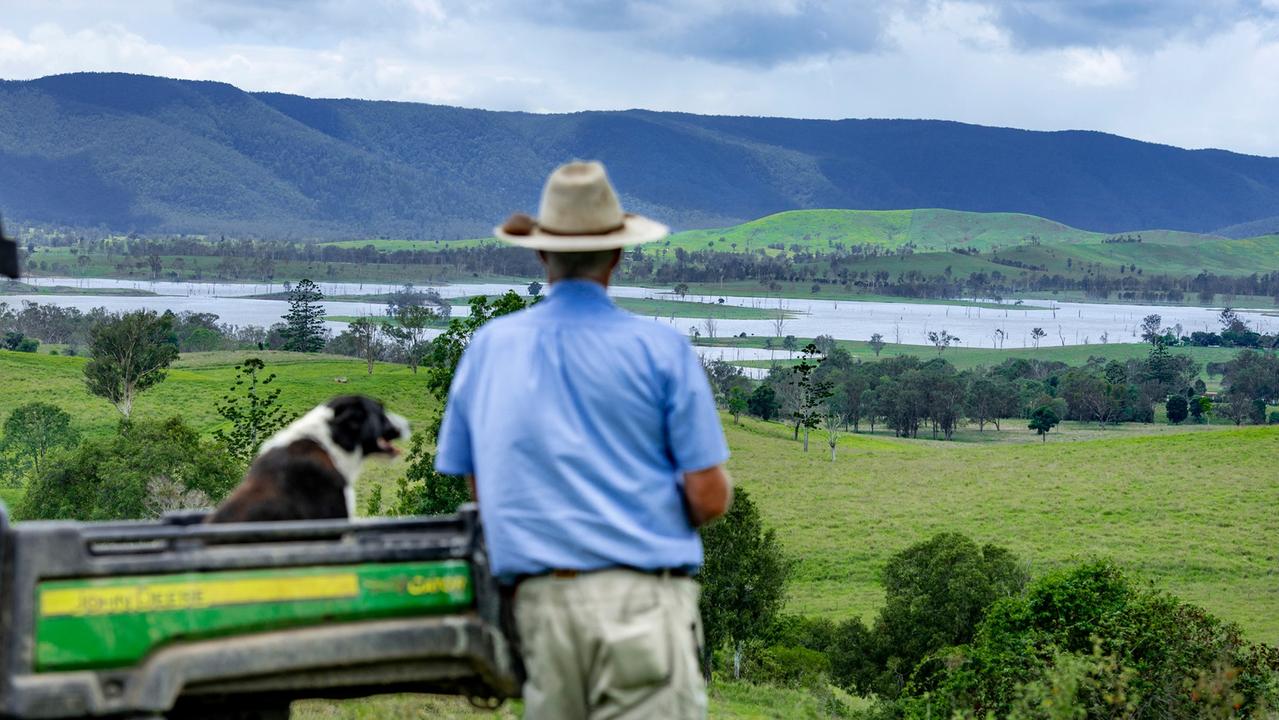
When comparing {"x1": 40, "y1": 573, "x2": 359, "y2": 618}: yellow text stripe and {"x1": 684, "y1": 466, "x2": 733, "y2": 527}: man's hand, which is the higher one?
{"x1": 684, "y1": 466, "x2": 733, "y2": 527}: man's hand

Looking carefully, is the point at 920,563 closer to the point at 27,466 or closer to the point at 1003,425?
the point at 27,466

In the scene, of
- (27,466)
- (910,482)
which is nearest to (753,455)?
(910,482)

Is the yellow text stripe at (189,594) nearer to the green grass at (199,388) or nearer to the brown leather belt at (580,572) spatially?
the brown leather belt at (580,572)

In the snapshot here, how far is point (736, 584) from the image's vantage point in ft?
166

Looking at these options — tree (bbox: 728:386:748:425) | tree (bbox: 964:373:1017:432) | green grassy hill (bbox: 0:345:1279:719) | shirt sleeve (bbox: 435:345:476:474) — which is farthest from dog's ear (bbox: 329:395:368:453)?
tree (bbox: 964:373:1017:432)

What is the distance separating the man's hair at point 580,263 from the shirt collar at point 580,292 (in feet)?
0.12

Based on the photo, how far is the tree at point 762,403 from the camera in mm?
131875

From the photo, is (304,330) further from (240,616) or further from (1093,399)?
(240,616)

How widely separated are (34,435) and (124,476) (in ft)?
103

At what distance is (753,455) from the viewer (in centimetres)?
11006

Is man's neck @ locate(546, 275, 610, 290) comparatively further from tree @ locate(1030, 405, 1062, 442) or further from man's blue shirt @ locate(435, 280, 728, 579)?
tree @ locate(1030, 405, 1062, 442)

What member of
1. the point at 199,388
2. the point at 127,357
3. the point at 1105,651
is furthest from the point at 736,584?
the point at 199,388

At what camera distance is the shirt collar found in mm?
5145

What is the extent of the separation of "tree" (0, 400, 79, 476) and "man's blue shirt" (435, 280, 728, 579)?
76191mm
